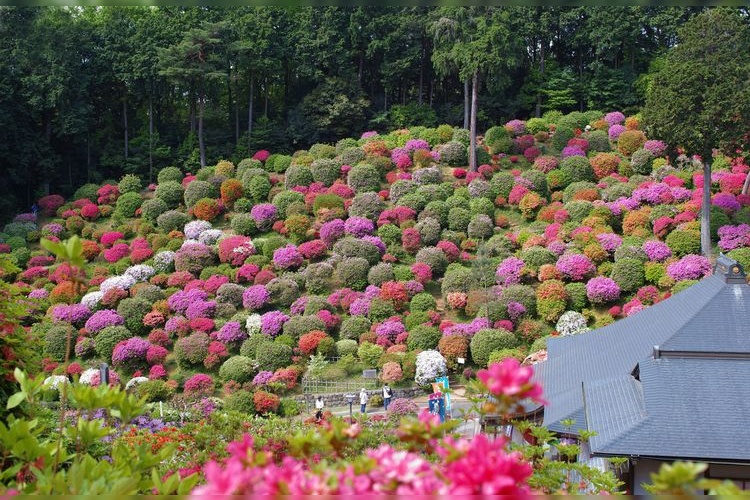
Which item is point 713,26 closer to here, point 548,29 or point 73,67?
point 548,29

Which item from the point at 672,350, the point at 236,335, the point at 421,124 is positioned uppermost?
the point at 421,124

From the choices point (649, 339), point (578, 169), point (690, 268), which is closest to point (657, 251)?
point (690, 268)

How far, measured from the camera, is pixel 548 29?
33938mm

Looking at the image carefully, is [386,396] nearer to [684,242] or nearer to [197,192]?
[684,242]

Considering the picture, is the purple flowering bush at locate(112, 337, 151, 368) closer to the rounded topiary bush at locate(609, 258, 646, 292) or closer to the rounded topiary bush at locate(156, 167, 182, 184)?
the rounded topiary bush at locate(156, 167, 182, 184)

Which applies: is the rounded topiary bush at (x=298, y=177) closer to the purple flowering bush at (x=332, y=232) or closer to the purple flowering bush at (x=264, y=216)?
the purple flowering bush at (x=264, y=216)

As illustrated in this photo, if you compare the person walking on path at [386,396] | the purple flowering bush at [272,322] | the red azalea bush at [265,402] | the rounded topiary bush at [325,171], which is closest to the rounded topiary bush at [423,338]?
the person walking on path at [386,396]

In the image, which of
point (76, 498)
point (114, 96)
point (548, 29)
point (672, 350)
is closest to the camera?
point (76, 498)

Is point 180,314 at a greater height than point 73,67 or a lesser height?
lesser

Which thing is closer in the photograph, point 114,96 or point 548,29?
point 114,96

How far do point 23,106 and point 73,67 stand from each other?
7.87ft

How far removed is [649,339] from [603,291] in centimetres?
640

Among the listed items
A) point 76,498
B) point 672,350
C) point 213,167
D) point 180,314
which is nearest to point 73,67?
point 213,167

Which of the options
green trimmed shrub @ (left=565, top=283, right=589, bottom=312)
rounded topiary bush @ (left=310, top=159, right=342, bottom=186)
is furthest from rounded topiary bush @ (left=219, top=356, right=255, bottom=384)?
rounded topiary bush @ (left=310, top=159, right=342, bottom=186)
